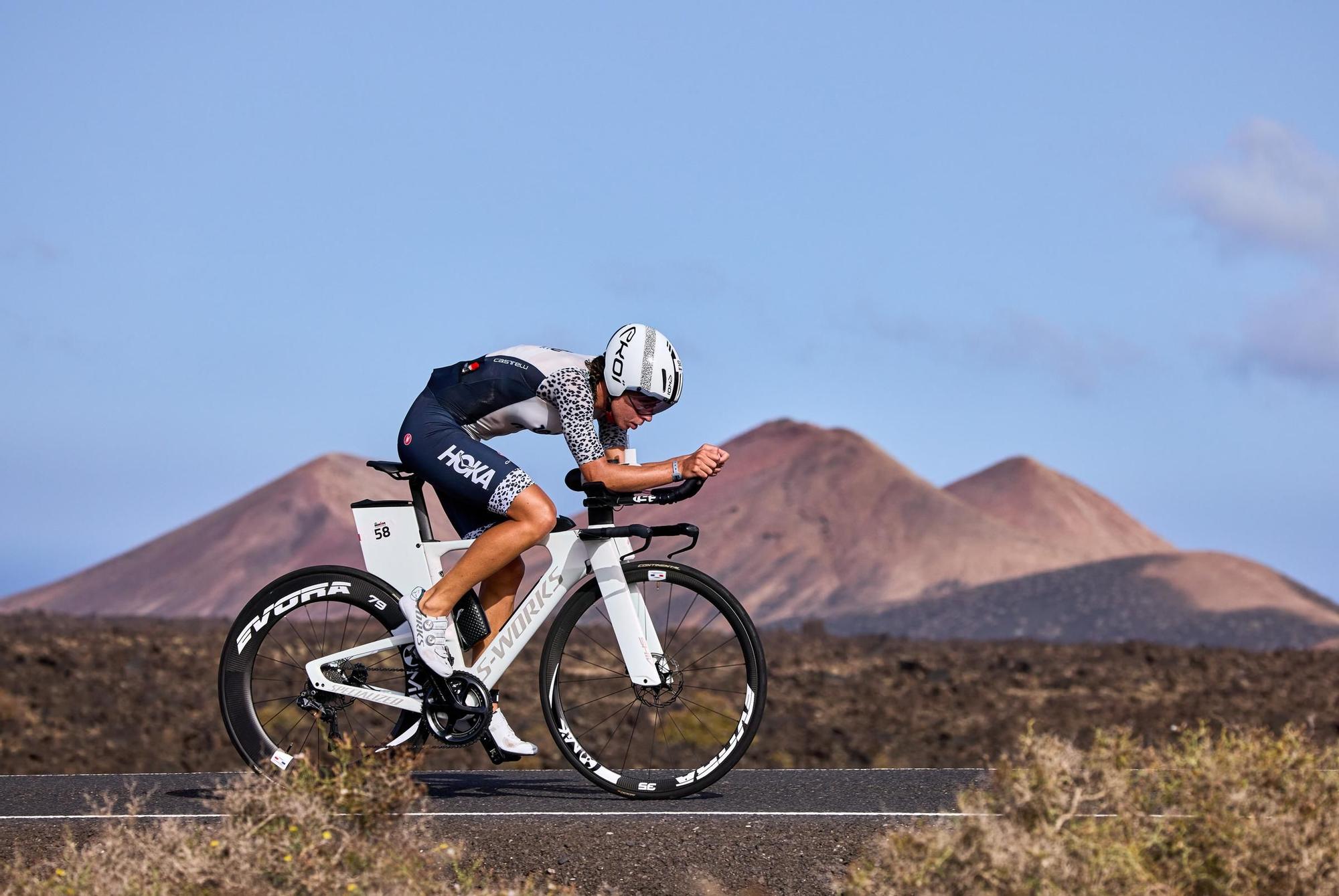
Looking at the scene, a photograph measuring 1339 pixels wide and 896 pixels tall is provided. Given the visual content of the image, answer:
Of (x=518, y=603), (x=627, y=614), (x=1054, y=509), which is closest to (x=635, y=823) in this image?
(x=627, y=614)

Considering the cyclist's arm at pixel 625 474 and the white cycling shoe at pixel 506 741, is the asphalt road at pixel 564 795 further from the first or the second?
the cyclist's arm at pixel 625 474

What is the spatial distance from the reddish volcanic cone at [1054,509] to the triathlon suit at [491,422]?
4199 inches

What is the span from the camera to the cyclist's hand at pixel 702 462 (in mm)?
7648

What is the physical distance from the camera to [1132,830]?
5.64m

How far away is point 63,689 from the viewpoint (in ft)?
91.8

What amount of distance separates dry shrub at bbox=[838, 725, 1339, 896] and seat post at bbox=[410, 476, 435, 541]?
10.5 feet

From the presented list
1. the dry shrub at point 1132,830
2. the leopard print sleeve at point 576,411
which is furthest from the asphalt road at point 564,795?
the leopard print sleeve at point 576,411

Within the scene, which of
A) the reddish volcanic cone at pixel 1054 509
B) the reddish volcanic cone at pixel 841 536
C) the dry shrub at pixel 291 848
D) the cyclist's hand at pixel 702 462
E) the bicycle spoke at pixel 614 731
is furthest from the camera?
the reddish volcanic cone at pixel 1054 509

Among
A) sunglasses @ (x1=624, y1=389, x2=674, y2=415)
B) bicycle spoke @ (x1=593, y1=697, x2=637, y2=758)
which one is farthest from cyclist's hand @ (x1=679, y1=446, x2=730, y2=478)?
bicycle spoke @ (x1=593, y1=697, x2=637, y2=758)

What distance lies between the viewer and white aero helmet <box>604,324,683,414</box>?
7.83m

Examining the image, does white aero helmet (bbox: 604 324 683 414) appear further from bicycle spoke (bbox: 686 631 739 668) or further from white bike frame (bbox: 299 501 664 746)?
bicycle spoke (bbox: 686 631 739 668)

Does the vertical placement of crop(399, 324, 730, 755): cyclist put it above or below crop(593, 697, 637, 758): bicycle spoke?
above

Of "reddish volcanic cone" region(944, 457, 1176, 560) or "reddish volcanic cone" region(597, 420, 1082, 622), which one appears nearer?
"reddish volcanic cone" region(597, 420, 1082, 622)

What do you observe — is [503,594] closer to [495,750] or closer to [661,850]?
[495,750]
